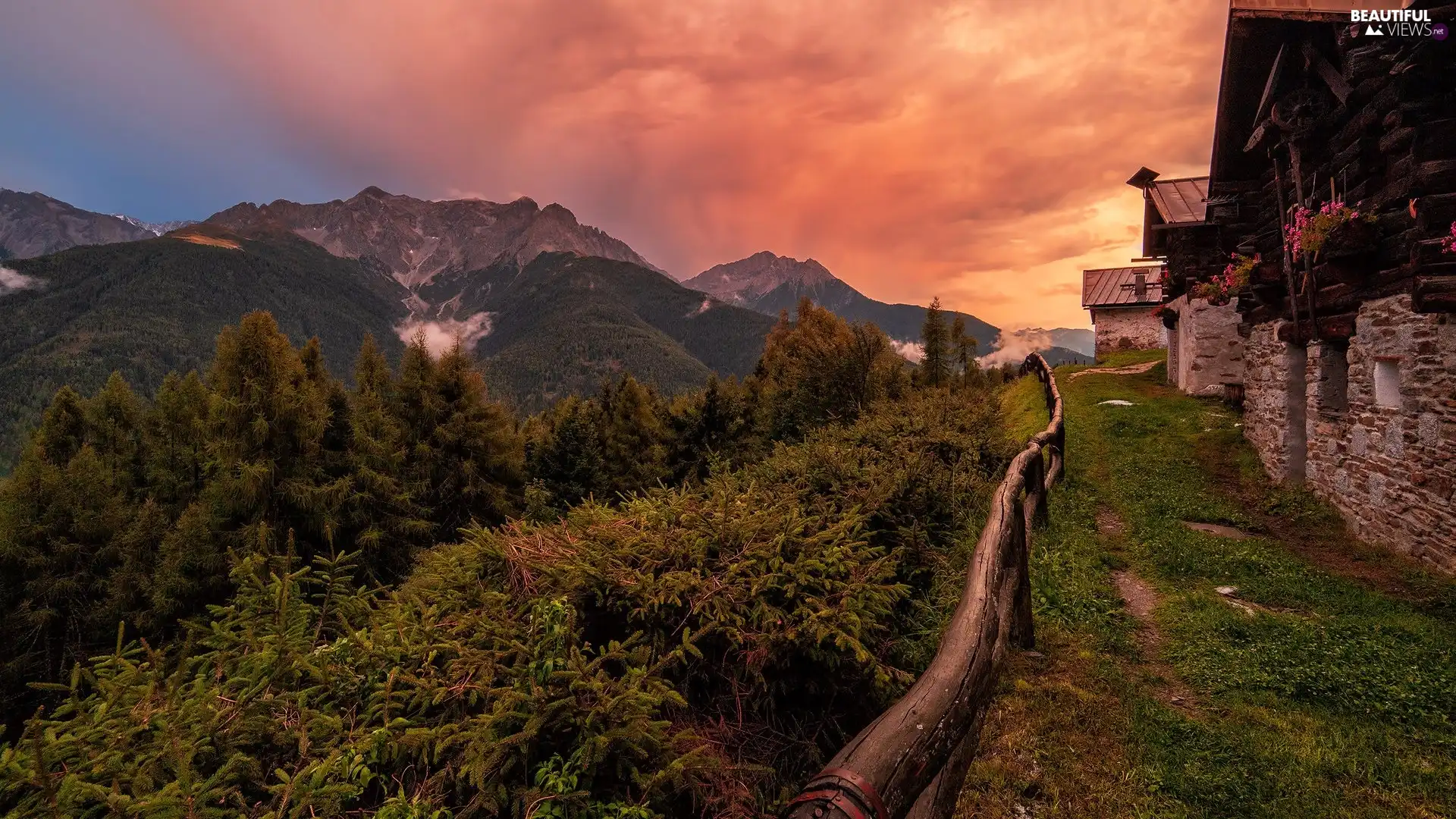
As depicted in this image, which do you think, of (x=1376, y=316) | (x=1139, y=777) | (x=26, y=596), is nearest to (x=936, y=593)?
(x=1139, y=777)

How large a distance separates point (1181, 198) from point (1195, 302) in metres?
4.27

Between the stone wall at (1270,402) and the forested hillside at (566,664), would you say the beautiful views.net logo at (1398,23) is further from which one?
the forested hillside at (566,664)

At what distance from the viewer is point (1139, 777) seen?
4043 mm

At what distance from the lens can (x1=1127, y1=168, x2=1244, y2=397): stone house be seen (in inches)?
740

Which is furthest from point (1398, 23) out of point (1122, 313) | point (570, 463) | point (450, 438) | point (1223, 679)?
point (1122, 313)

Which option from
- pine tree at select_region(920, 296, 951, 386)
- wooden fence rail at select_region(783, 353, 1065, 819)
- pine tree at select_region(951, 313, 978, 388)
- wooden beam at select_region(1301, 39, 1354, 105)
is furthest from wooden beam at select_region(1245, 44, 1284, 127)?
pine tree at select_region(951, 313, 978, 388)

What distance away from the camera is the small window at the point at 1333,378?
10453 mm

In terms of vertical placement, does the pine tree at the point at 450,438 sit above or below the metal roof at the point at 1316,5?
below

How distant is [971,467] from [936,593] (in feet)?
10.7

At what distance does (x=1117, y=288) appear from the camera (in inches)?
1480

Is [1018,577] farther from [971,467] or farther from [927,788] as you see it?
[971,467]

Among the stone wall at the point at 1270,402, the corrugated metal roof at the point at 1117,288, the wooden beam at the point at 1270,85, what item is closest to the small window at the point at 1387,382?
the stone wall at the point at 1270,402

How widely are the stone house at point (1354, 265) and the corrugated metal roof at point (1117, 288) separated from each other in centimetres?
2520

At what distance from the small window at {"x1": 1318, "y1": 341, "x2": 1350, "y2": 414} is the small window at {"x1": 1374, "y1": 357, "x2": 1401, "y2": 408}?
1837 millimetres
